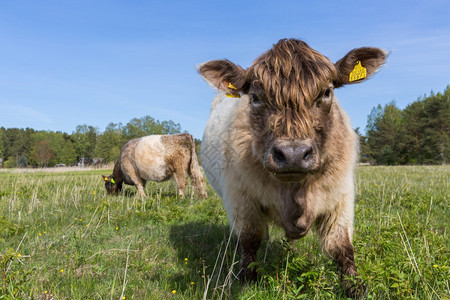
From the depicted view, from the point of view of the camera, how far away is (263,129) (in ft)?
9.66

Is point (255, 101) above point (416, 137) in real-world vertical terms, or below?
below

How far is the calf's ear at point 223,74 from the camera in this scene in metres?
3.39

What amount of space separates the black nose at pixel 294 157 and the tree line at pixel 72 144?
243ft

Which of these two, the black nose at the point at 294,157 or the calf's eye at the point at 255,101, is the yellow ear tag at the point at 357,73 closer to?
the calf's eye at the point at 255,101

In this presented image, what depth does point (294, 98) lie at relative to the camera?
2.75 metres

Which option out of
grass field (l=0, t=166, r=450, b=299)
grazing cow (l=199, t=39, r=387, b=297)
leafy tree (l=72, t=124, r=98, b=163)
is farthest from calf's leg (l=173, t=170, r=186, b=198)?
leafy tree (l=72, t=124, r=98, b=163)

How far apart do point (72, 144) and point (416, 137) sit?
110 meters

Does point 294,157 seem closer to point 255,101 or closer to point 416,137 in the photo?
point 255,101

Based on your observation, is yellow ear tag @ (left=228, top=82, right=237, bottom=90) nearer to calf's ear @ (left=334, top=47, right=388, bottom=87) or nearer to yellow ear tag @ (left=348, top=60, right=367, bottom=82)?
calf's ear @ (left=334, top=47, right=388, bottom=87)

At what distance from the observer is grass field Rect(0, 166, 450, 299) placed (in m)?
2.71

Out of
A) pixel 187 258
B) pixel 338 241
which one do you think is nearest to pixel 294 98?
pixel 338 241

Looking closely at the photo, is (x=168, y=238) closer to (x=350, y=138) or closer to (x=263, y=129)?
(x=263, y=129)

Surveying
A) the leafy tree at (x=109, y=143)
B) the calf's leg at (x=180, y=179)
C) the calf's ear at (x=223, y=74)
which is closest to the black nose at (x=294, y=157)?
the calf's ear at (x=223, y=74)

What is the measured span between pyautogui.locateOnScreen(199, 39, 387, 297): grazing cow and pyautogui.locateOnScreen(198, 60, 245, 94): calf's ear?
1 cm
